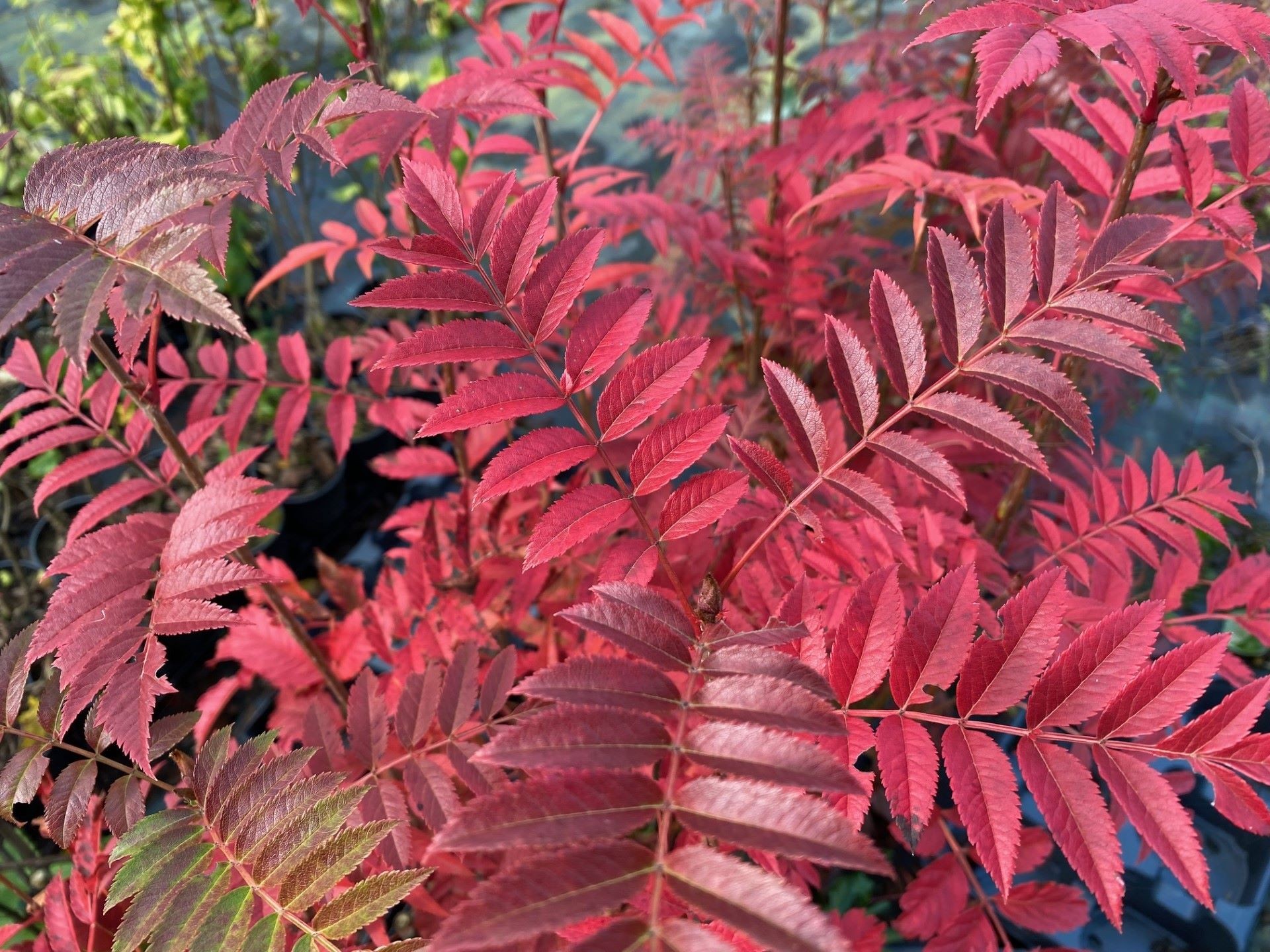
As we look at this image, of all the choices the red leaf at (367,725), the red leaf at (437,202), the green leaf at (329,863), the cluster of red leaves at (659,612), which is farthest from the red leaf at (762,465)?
the red leaf at (367,725)

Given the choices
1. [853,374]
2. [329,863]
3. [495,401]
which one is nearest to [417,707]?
[329,863]

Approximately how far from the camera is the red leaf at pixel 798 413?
2.46 ft

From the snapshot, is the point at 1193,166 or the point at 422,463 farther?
the point at 422,463

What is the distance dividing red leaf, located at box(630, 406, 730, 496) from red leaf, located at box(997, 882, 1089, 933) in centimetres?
79

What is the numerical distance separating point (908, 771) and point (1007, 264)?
1.52 feet

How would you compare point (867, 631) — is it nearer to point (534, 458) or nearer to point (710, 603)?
point (710, 603)

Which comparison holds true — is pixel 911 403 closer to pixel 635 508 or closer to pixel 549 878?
pixel 635 508

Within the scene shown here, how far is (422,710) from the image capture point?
3.05 feet

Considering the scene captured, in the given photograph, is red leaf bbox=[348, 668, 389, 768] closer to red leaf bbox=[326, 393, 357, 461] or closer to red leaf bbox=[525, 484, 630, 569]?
red leaf bbox=[525, 484, 630, 569]

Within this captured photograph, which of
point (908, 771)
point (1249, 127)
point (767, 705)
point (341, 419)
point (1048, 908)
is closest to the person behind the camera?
point (767, 705)

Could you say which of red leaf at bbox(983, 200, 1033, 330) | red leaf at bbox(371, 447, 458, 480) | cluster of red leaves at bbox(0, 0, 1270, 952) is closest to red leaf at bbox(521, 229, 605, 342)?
cluster of red leaves at bbox(0, 0, 1270, 952)

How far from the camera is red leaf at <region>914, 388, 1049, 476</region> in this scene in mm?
677

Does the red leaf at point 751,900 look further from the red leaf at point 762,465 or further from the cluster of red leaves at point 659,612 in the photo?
the red leaf at point 762,465

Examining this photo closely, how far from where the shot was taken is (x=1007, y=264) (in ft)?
2.41
